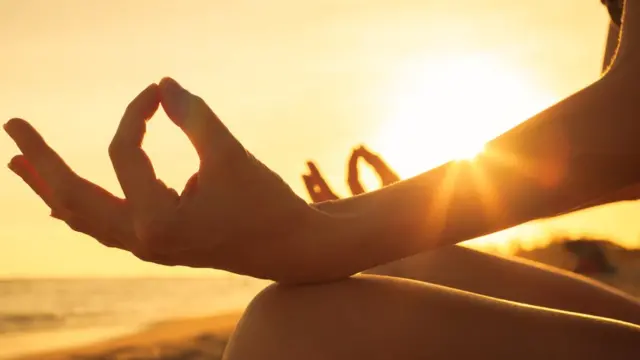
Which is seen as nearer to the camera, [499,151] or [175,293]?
[499,151]

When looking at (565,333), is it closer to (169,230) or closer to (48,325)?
(169,230)

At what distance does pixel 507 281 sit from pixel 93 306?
10.1 meters

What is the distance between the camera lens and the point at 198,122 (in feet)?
1.93

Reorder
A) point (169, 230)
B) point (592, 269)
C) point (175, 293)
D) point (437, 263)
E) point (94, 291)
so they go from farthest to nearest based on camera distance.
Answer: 1. point (175, 293)
2. point (94, 291)
3. point (592, 269)
4. point (437, 263)
5. point (169, 230)

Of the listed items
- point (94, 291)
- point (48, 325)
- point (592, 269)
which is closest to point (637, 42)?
point (592, 269)

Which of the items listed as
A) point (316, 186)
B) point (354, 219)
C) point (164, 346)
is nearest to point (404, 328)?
point (354, 219)

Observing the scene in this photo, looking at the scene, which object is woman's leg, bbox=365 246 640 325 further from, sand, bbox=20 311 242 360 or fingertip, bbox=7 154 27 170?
sand, bbox=20 311 242 360

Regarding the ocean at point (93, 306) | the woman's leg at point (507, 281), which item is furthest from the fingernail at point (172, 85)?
the ocean at point (93, 306)

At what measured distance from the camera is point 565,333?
692mm

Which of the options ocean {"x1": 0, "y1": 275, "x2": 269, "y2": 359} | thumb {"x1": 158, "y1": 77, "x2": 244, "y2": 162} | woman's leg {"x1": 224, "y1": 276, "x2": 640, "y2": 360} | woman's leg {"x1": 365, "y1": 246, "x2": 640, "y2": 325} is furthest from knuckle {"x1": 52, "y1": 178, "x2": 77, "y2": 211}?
ocean {"x1": 0, "y1": 275, "x2": 269, "y2": 359}

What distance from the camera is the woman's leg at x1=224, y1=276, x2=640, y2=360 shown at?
65cm

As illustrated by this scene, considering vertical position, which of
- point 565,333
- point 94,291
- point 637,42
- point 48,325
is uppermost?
point 94,291

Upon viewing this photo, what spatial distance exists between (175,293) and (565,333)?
44.7 feet

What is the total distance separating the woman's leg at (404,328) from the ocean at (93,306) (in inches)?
221
